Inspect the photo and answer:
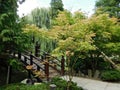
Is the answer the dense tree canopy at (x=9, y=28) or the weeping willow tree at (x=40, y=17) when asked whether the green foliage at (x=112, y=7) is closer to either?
the weeping willow tree at (x=40, y=17)

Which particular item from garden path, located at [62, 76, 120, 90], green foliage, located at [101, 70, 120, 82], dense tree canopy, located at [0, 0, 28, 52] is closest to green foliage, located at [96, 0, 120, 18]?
green foliage, located at [101, 70, 120, 82]

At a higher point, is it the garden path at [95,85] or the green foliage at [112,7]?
the green foliage at [112,7]

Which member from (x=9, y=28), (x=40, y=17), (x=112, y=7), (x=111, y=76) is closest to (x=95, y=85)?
(x=111, y=76)

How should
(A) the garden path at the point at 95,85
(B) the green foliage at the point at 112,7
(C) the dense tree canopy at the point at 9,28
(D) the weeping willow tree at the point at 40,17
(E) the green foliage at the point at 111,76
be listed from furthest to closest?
1. (B) the green foliage at the point at 112,7
2. (D) the weeping willow tree at the point at 40,17
3. (E) the green foliage at the point at 111,76
4. (A) the garden path at the point at 95,85
5. (C) the dense tree canopy at the point at 9,28

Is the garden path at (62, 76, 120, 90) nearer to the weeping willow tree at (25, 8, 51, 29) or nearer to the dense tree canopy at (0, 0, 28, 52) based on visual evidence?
the dense tree canopy at (0, 0, 28, 52)

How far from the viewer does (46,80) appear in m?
10.7

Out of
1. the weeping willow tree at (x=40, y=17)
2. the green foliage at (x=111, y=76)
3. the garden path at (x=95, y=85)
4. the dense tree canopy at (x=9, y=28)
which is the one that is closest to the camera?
the dense tree canopy at (x=9, y=28)

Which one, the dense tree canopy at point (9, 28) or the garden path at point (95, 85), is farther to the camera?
the garden path at point (95, 85)

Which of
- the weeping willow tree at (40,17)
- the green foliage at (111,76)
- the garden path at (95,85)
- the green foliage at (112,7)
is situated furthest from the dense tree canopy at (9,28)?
the green foliage at (112,7)

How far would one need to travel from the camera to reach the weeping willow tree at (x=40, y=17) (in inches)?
719

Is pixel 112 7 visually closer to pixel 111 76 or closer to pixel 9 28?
pixel 111 76

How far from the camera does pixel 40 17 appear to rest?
18391 mm

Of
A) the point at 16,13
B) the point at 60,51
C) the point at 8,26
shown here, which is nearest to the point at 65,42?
the point at 60,51

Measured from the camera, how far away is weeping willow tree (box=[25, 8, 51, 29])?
18266 mm
